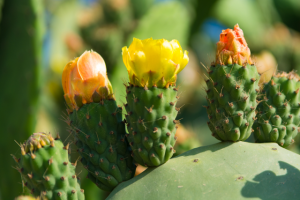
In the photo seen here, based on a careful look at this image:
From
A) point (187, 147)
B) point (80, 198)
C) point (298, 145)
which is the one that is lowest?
point (298, 145)

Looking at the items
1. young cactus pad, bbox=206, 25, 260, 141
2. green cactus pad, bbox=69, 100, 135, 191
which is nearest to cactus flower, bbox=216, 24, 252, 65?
young cactus pad, bbox=206, 25, 260, 141

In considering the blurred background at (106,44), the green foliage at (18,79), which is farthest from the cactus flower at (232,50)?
the green foliage at (18,79)

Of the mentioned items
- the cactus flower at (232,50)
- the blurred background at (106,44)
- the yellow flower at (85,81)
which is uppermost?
the cactus flower at (232,50)

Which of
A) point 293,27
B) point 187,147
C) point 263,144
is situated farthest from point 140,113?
point 293,27

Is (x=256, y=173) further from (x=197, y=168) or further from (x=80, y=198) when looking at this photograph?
(x=80, y=198)

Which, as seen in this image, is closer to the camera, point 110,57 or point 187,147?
point 187,147

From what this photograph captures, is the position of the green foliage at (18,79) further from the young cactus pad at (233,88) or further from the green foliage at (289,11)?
the green foliage at (289,11)

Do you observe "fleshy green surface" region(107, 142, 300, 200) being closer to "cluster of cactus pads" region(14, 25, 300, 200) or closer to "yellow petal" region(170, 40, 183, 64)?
"cluster of cactus pads" region(14, 25, 300, 200)
